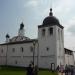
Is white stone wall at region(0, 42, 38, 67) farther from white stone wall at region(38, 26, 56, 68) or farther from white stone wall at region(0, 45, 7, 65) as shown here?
white stone wall at region(38, 26, 56, 68)

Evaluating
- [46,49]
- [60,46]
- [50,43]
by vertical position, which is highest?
[50,43]

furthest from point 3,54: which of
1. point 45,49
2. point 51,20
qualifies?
point 51,20

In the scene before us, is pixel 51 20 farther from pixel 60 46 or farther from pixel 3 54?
pixel 3 54

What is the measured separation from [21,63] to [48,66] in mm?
8327

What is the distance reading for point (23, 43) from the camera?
140 ft

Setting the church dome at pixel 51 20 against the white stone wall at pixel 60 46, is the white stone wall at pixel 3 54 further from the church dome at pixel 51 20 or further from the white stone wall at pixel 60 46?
the white stone wall at pixel 60 46

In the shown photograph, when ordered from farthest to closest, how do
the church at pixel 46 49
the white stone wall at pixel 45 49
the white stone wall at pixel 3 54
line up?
the white stone wall at pixel 3 54
the church at pixel 46 49
the white stone wall at pixel 45 49

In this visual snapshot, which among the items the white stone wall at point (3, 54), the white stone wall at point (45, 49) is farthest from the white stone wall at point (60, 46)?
the white stone wall at point (3, 54)

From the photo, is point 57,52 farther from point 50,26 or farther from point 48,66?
point 50,26

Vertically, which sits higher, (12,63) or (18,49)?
(18,49)

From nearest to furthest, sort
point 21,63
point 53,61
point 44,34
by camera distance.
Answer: point 53,61 < point 44,34 < point 21,63

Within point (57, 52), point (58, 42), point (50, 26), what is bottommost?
point (57, 52)

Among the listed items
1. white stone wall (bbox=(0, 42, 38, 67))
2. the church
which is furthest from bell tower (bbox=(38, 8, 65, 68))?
white stone wall (bbox=(0, 42, 38, 67))

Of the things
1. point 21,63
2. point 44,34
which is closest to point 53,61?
point 44,34
